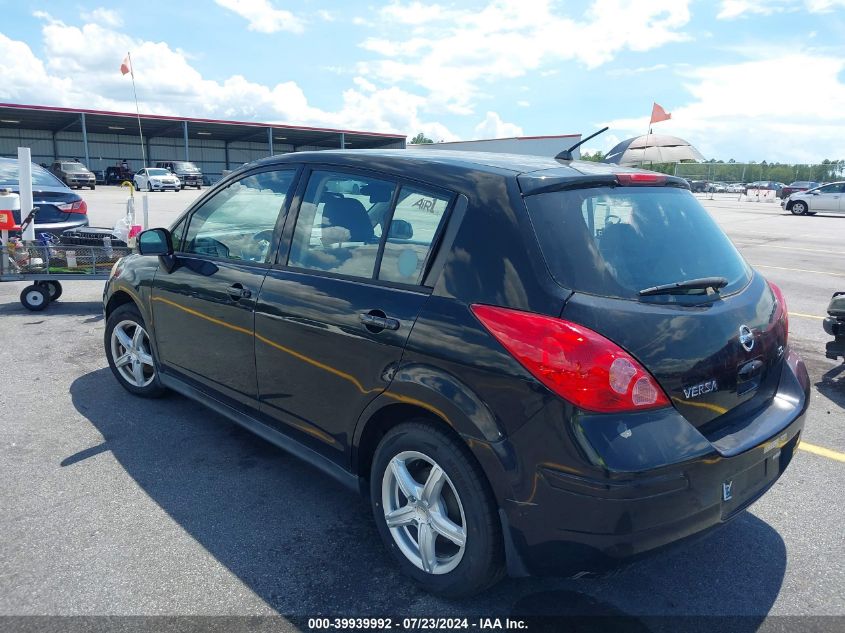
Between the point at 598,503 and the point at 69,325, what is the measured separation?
21.1ft

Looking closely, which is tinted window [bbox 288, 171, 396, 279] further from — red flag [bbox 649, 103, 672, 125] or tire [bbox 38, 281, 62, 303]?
red flag [bbox 649, 103, 672, 125]

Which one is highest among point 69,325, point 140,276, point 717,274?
point 717,274

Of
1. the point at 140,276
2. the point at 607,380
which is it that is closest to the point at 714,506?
the point at 607,380

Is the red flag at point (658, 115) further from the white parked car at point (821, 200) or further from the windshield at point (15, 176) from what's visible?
the white parked car at point (821, 200)

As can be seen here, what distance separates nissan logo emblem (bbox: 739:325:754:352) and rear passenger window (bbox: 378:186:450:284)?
4.07 ft

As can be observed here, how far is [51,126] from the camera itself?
160 ft

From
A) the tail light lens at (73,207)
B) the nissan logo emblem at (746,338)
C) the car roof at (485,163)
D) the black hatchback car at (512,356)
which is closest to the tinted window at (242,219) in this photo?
the black hatchback car at (512,356)

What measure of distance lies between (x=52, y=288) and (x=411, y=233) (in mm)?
6482

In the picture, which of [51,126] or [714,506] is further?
[51,126]

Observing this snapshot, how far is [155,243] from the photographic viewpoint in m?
3.92

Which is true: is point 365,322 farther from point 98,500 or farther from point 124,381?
point 124,381

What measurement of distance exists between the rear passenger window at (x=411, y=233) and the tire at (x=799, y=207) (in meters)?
31.1

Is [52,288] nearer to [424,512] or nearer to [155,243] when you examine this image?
[155,243]

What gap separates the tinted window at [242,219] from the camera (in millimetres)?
3381
